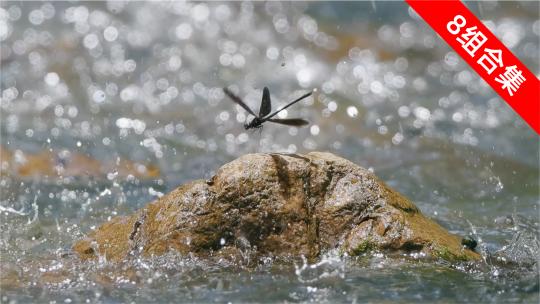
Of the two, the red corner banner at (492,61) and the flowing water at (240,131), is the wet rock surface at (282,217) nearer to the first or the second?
the flowing water at (240,131)

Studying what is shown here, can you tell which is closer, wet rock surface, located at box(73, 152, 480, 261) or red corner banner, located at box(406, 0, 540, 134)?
wet rock surface, located at box(73, 152, 480, 261)

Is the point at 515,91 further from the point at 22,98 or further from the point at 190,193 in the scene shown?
the point at 22,98

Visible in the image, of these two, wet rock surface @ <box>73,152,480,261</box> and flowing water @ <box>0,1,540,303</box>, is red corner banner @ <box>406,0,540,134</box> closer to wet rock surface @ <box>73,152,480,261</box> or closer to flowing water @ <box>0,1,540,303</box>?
flowing water @ <box>0,1,540,303</box>

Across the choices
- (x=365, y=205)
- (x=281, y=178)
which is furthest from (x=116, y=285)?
(x=365, y=205)

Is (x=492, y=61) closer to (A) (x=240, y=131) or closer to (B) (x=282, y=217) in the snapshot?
(B) (x=282, y=217)

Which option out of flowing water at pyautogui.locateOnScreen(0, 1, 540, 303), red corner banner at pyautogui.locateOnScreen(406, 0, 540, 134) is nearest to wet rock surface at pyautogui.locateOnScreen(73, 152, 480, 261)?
flowing water at pyautogui.locateOnScreen(0, 1, 540, 303)

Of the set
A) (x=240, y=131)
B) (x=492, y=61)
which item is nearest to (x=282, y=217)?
(x=492, y=61)

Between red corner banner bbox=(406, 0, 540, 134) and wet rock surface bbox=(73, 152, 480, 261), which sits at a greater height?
red corner banner bbox=(406, 0, 540, 134)
